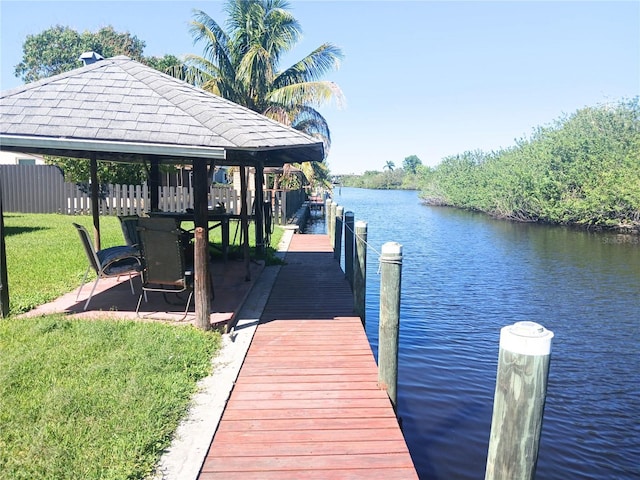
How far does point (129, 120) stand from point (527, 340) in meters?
5.12

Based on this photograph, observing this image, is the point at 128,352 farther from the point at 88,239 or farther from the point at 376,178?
the point at 376,178

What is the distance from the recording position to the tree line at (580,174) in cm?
2664

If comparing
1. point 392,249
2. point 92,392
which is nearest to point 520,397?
point 392,249

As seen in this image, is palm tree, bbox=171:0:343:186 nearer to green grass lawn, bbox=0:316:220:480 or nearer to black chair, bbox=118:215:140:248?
black chair, bbox=118:215:140:248

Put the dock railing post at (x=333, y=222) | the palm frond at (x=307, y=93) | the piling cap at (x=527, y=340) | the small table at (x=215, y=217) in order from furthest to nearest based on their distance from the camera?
the palm frond at (x=307, y=93)
the dock railing post at (x=333, y=222)
the small table at (x=215, y=217)
the piling cap at (x=527, y=340)

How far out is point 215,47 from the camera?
21609 mm

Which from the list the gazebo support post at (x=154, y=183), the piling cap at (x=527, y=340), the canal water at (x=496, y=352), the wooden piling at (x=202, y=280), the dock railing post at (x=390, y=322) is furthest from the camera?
the gazebo support post at (x=154, y=183)

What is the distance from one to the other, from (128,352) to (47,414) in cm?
127

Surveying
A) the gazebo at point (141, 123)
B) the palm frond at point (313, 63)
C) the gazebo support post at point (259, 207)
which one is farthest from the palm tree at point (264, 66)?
the gazebo at point (141, 123)

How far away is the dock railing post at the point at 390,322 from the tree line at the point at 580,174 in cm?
2491

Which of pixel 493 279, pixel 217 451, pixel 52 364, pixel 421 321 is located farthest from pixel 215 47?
pixel 217 451

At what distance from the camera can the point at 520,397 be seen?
243 centimetres

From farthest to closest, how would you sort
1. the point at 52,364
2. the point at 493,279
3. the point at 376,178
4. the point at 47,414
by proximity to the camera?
1. the point at 376,178
2. the point at 493,279
3. the point at 52,364
4. the point at 47,414

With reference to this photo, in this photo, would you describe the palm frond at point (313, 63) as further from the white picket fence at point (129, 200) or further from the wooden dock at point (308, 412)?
the wooden dock at point (308, 412)
